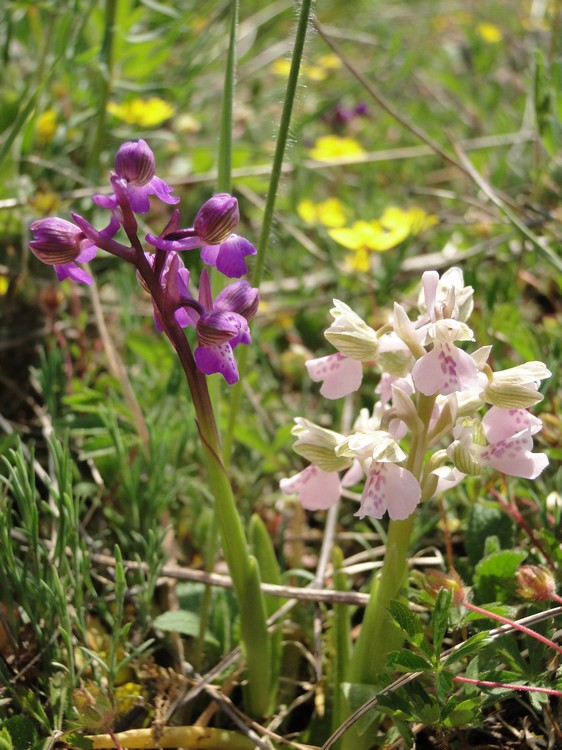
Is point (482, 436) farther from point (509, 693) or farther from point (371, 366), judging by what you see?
point (371, 366)

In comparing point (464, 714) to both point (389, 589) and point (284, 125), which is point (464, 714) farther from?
point (284, 125)

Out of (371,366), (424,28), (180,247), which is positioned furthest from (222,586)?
(424,28)

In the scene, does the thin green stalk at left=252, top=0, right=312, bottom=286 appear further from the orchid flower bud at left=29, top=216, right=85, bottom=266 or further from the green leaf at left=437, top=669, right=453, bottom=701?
the green leaf at left=437, top=669, right=453, bottom=701

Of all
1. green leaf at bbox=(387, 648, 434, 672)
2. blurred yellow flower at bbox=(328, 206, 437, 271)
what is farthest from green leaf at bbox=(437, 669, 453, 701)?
blurred yellow flower at bbox=(328, 206, 437, 271)

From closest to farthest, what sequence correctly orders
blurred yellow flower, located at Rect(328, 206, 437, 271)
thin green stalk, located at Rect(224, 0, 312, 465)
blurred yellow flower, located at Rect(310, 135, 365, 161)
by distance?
thin green stalk, located at Rect(224, 0, 312, 465) < blurred yellow flower, located at Rect(328, 206, 437, 271) < blurred yellow flower, located at Rect(310, 135, 365, 161)

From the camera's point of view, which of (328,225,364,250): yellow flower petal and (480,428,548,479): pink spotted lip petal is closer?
(480,428,548,479): pink spotted lip petal

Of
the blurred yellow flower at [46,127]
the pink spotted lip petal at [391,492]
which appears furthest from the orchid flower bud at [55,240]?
the blurred yellow flower at [46,127]

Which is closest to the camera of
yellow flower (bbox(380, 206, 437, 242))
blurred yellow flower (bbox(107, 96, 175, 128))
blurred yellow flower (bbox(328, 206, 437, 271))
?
blurred yellow flower (bbox(328, 206, 437, 271))

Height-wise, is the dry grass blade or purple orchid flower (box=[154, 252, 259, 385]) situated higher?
purple orchid flower (box=[154, 252, 259, 385])
